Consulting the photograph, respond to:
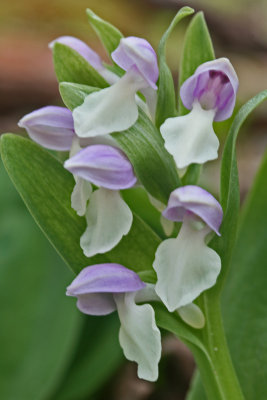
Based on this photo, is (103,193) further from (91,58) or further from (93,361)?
(93,361)

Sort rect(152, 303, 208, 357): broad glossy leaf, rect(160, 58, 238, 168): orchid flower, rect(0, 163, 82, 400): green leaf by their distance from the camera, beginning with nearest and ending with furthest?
rect(160, 58, 238, 168): orchid flower → rect(152, 303, 208, 357): broad glossy leaf → rect(0, 163, 82, 400): green leaf

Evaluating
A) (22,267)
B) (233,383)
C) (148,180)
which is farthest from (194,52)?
(22,267)

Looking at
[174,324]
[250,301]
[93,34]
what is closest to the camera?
[174,324]

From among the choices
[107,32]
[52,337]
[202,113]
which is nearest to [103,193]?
[202,113]

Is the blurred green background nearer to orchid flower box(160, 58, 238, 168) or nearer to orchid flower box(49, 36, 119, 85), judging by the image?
orchid flower box(49, 36, 119, 85)

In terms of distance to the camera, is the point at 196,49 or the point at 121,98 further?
the point at 196,49

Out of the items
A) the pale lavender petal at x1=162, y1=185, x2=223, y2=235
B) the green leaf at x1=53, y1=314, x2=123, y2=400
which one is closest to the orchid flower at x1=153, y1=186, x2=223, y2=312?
the pale lavender petal at x1=162, y1=185, x2=223, y2=235
